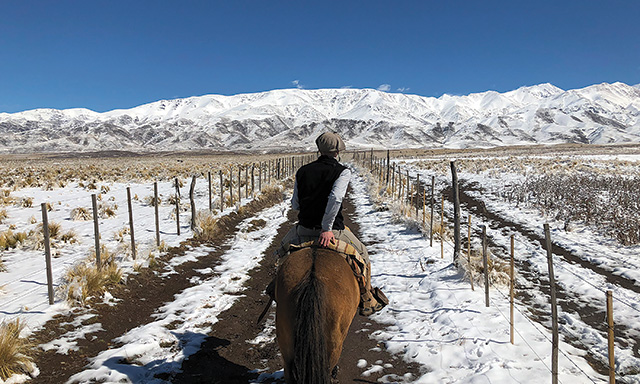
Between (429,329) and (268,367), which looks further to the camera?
(429,329)

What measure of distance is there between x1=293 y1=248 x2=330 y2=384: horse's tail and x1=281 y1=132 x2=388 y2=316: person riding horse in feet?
3.40

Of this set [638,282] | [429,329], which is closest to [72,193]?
[429,329]

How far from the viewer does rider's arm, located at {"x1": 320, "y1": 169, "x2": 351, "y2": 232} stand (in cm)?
380

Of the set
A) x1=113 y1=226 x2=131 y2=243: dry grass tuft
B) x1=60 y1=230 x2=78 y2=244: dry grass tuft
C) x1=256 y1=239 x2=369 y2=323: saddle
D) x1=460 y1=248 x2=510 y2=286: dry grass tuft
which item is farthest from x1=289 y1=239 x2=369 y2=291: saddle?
x1=60 y1=230 x2=78 y2=244: dry grass tuft

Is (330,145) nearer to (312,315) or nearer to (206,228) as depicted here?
(312,315)

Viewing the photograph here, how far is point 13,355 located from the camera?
4.20 meters

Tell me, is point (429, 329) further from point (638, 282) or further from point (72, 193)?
point (72, 193)

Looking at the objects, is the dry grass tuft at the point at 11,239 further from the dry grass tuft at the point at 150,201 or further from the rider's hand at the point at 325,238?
the rider's hand at the point at 325,238

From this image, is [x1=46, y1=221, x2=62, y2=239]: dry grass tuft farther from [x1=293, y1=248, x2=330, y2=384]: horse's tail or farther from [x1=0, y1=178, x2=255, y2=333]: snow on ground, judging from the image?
[x1=293, y1=248, x2=330, y2=384]: horse's tail

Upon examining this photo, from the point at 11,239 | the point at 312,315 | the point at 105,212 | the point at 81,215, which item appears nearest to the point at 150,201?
the point at 105,212

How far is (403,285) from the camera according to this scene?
764cm

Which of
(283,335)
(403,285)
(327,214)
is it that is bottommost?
(403,285)

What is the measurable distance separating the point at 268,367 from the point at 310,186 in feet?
8.09

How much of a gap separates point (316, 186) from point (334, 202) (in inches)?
13.0
